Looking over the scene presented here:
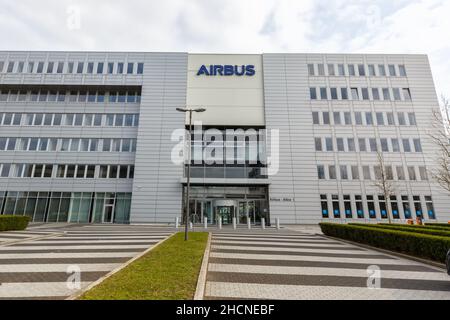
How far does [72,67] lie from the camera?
30125 millimetres

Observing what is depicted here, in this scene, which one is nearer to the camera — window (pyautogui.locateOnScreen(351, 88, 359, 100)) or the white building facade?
the white building facade

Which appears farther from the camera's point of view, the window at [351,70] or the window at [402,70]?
the window at [351,70]

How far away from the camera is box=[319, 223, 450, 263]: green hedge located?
8062mm

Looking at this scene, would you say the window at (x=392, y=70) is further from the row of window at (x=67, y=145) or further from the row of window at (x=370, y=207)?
the row of window at (x=67, y=145)

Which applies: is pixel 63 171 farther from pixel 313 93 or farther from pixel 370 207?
pixel 370 207

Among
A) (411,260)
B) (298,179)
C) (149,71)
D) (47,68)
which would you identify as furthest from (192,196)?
(47,68)

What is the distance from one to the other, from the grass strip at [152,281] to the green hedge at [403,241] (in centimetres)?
887

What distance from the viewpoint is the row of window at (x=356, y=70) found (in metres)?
29.8

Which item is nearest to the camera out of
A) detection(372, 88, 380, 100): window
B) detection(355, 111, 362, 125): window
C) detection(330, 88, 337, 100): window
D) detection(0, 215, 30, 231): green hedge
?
detection(0, 215, 30, 231): green hedge

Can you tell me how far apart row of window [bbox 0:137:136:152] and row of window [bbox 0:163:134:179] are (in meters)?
2.13

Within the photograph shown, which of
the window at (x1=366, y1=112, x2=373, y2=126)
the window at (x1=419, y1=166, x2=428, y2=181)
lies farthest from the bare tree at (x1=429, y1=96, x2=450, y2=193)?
the window at (x1=366, y1=112, x2=373, y2=126)

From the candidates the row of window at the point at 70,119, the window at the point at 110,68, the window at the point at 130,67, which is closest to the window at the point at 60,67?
the row of window at the point at 70,119

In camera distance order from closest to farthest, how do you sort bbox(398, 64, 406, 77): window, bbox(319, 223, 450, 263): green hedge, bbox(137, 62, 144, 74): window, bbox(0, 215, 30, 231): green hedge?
bbox(319, 223, 450, 263): green hedge, bbox(0, 215, 30, 231): green hedge, bbox(398, 64, 406, 77): window, bbox(137, 62, 144, 74): window

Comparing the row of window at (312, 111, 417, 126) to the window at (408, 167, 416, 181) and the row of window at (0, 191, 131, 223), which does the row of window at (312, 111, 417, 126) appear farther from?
the row of window at (0, 191, 131, 223)
